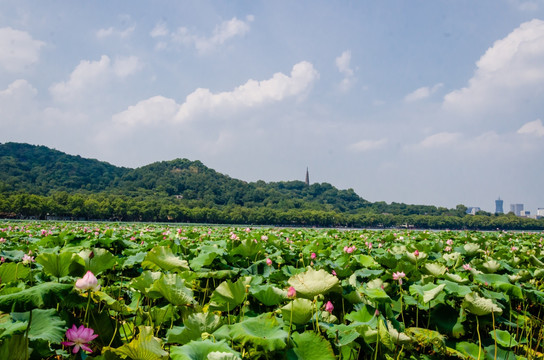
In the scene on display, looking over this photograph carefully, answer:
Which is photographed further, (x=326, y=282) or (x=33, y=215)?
(x=33, y=215)

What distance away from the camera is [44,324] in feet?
3.91

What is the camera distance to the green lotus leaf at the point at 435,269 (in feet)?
8.00

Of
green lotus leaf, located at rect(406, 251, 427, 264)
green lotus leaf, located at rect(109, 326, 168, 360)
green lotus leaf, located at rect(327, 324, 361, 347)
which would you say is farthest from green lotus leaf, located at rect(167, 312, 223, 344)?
green lotus leaf, located at rect(406, 251, 427, 264)

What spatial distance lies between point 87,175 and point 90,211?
43190 mm

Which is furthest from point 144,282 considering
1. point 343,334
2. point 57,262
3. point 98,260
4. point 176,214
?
point 176,214

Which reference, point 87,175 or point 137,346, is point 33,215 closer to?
point 87,175

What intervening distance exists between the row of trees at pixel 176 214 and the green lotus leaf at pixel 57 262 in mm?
58531

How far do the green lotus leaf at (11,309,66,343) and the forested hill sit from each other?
85.0 meters

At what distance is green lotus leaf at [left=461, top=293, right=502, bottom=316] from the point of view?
1.82 metres

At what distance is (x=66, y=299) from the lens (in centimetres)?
139

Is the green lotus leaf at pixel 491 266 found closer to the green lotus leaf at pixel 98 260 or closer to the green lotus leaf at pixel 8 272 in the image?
the green lotus leaf at pixel 98 260

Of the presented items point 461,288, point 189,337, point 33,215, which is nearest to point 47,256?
point 189,337

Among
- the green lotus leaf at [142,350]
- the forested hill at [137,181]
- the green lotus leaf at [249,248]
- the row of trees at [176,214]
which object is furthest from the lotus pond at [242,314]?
the forested hill at [137,181]

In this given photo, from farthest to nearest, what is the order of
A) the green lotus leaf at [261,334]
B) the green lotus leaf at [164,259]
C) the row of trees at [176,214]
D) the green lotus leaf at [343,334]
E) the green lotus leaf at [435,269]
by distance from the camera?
the row of trees at [176,214]
the green lotus leaf at [435,269]
the green lotus leaf at [164,259]
the green lotus leaf at [343,334]
the green lotus leaf at [261,334]
